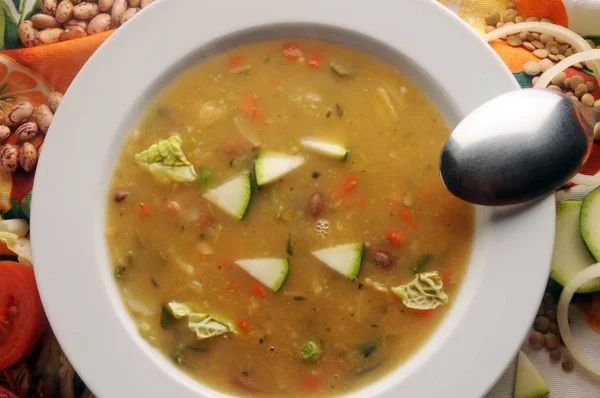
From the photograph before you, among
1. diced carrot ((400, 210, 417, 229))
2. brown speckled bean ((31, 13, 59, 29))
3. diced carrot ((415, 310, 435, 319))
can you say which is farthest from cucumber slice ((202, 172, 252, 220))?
brown speckled bean ((31, 13, 59, 29))

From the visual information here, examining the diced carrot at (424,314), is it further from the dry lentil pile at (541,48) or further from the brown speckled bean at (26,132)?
the brown speckled bean at (26,132)

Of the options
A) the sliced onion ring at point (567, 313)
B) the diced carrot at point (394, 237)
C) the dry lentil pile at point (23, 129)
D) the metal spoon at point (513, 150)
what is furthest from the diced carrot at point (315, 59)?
the sliced onion ring at point (567, 313)

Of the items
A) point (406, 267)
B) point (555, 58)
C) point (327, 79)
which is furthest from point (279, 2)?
point (555, 58)

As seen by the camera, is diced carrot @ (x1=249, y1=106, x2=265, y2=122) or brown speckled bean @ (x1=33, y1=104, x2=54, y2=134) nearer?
diced carrot @ (x1=249, y1=106, x2=265, y2=122)

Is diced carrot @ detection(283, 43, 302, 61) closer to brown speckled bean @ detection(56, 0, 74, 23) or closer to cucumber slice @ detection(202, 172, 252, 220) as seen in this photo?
cucumber slice @ detection(202, 172, 252, 220)

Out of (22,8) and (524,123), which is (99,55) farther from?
(524,123)

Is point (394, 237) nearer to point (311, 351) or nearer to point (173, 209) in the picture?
point (311, 351)
